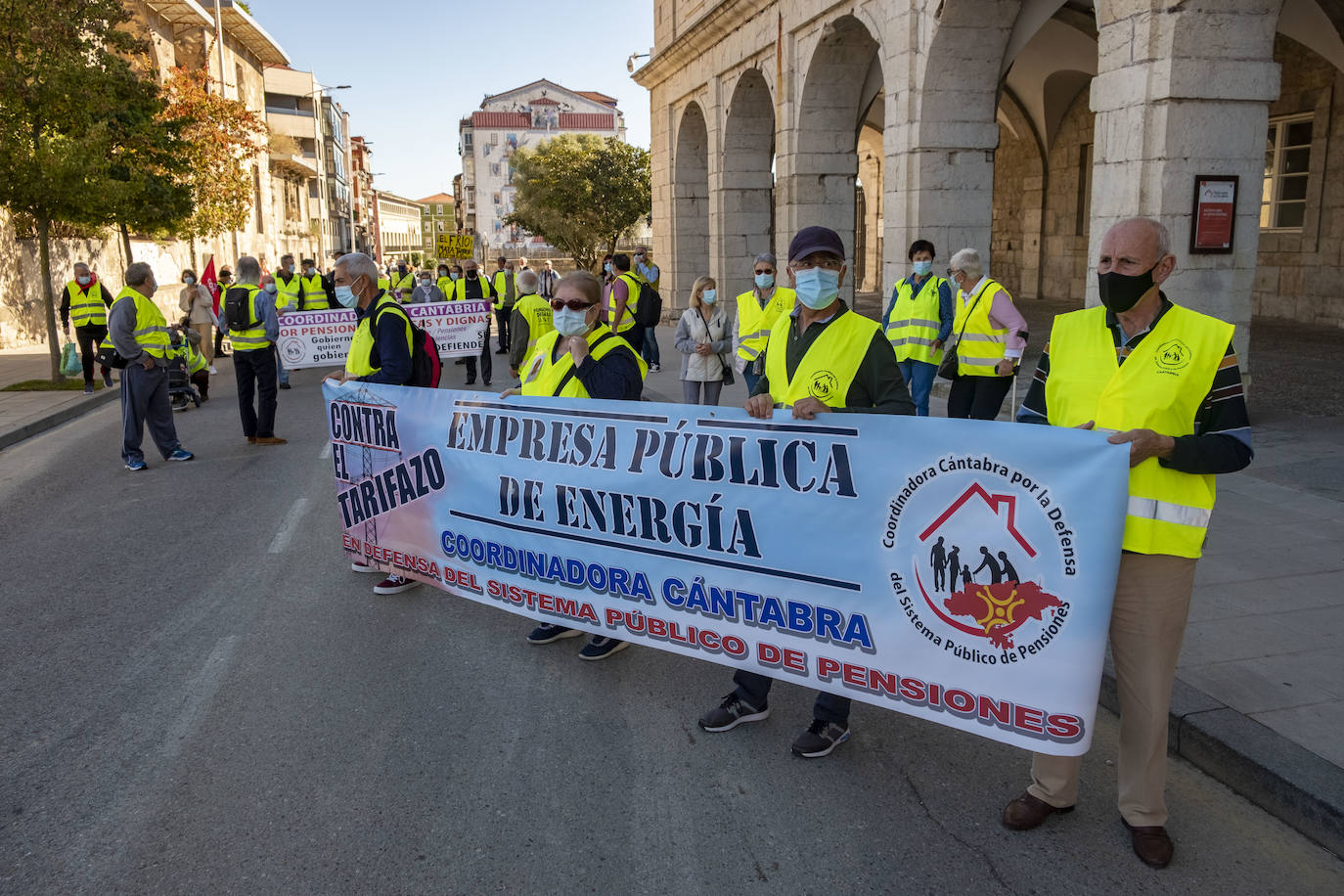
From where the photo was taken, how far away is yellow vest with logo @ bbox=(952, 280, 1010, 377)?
7695 millimetres

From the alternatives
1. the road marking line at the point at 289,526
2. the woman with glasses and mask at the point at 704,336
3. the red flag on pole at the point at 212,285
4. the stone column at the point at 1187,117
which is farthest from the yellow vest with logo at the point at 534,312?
the red flag on pole at the point at 212,285

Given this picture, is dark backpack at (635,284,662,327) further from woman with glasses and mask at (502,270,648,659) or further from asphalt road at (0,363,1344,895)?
woman with glasses and mask at (502,270,648,659)

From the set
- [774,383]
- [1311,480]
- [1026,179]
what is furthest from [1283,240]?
[774,383]

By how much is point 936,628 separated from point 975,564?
28 cm

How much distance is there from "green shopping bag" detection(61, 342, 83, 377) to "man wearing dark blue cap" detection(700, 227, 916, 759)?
15.6 m

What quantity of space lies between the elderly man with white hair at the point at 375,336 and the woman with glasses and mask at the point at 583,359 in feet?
3.94

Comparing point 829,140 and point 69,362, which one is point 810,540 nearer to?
point 829,140

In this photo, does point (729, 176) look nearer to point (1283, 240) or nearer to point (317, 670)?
point (1283, 240)

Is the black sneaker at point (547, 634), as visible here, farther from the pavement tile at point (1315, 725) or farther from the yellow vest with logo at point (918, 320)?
the yellow vest with logo at point (918, 320)

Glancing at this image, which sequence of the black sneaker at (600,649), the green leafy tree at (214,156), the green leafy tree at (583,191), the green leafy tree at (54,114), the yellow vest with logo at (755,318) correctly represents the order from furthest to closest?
1. the green leafy tree at (583,191)
2. the green leafy tree at (214,156)
3. the green leafy tree at (54,114)
4. the yellow vest with logo at (755,318)
5. the black sneaker at (600,649)

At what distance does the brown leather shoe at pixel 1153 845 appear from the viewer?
3.19m

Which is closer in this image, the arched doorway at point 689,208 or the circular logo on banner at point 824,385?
the circular logo on banner at point 824,385


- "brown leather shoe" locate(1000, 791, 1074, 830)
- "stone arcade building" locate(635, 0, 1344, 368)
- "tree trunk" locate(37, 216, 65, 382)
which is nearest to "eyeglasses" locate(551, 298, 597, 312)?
"brown leather shoe" locate(1000, 791, 1074, 830)

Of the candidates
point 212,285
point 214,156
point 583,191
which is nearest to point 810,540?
point 212,285
